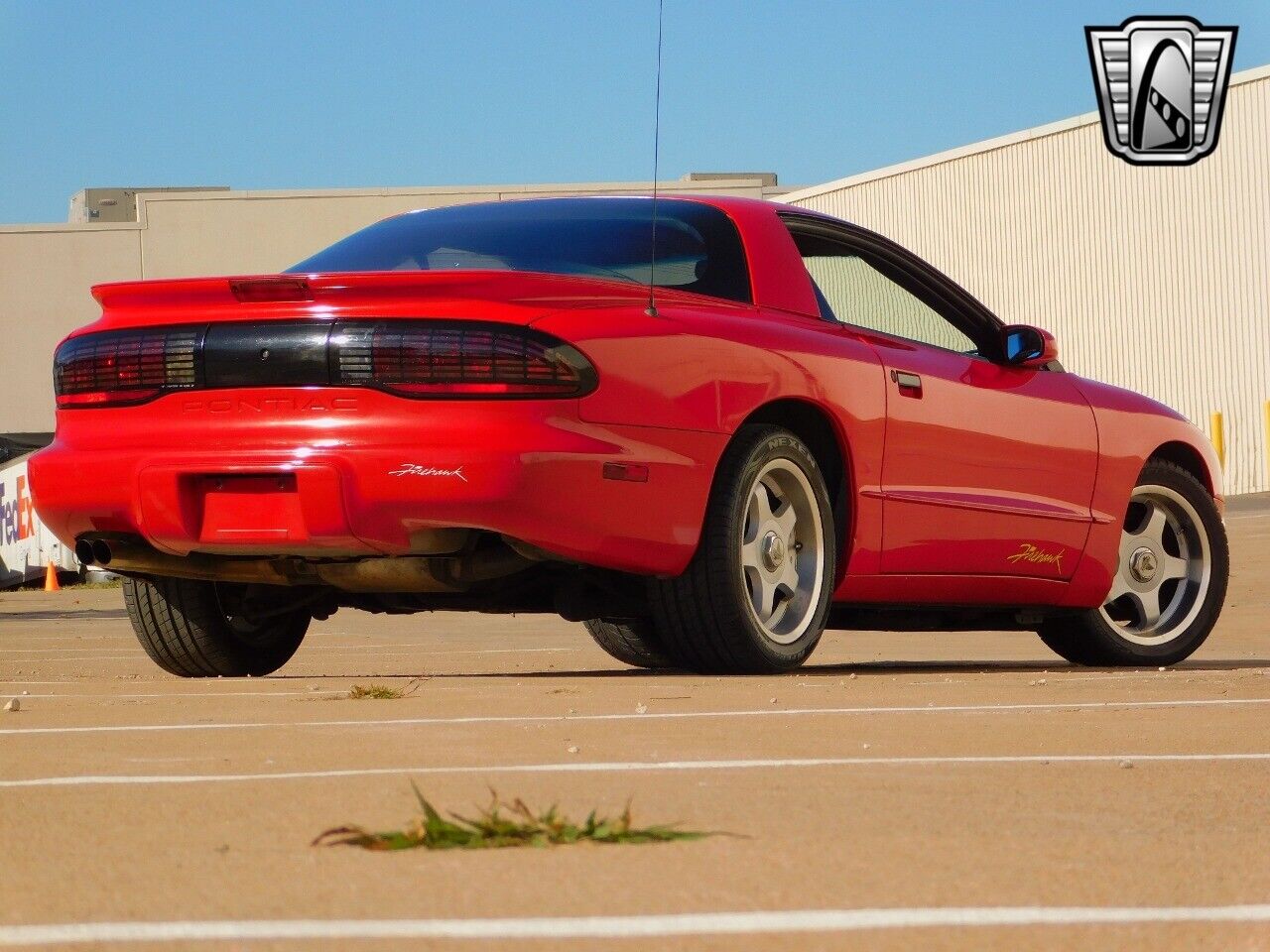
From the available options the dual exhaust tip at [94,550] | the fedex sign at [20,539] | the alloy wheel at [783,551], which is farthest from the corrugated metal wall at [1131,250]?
the dual exhaust tip at [94,550]

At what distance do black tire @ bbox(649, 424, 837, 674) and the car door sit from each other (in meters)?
0.66

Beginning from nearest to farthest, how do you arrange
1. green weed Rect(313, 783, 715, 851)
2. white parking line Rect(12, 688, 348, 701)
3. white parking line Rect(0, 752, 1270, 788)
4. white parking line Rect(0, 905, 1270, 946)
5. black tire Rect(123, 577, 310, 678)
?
white parking line Rect(0, 905, 1270, 946), green weed Rect(313, 783, 715, 851), white parking line Rect(0, 752, 1270, 788), white parking line Rect(12, 688, 348, 701), black tire Rect(123, 577, 310, 678)

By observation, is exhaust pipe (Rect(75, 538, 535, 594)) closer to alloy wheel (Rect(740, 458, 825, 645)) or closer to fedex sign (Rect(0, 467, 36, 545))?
alloy wheel (Rect(740, 458, 825, 645))

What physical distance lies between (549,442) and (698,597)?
0.79m

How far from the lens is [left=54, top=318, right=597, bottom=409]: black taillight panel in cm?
555

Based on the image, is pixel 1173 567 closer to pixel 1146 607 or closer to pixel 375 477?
pixel 1146 607

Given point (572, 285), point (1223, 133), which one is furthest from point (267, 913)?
point (1223, 133)

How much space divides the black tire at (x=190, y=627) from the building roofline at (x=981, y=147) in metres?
28.5

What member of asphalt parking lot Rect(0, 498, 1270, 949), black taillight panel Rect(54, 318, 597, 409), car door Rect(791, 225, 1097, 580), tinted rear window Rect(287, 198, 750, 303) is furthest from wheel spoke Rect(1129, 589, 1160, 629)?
black taillight panel Rect(54, 318, 597, 409)

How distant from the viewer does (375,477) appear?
18.2 ft

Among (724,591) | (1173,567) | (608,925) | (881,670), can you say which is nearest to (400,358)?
(724,591)

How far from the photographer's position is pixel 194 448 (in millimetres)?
5754

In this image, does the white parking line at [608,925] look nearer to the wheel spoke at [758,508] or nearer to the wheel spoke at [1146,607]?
the wheel spoke at [758,508]

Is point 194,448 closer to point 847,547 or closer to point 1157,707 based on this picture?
point 847,547
